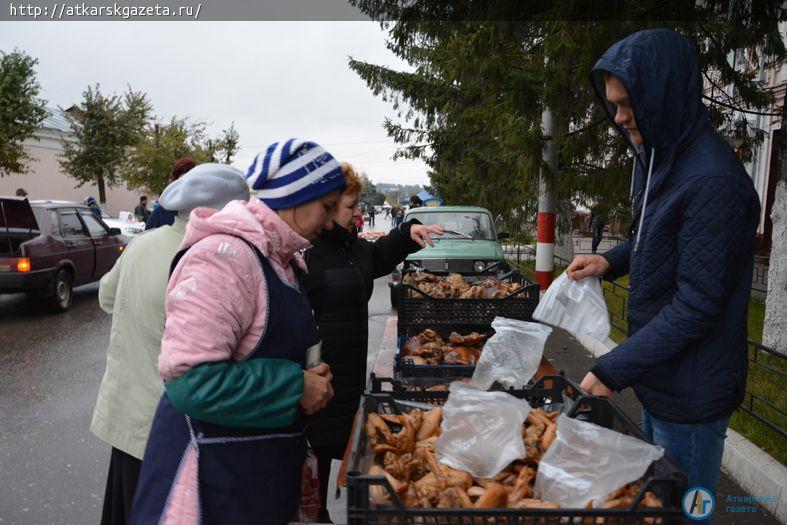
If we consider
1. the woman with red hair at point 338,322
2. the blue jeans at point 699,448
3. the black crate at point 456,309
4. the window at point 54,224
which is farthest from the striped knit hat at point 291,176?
the window at point 54,224

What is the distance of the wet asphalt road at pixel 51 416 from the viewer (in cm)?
389

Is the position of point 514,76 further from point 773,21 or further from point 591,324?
point 591,324

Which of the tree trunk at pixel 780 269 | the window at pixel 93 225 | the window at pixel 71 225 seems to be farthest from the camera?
the window at pixel 93 225

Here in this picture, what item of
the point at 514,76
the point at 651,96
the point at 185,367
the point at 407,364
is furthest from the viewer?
the point at 514,76

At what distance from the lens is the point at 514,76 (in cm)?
715

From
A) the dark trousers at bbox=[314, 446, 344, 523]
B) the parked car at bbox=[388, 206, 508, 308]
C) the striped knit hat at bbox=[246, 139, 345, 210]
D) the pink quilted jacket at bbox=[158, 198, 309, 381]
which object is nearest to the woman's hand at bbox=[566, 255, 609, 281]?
the striped knit hat at bbox=[246, 139, 345, 210]

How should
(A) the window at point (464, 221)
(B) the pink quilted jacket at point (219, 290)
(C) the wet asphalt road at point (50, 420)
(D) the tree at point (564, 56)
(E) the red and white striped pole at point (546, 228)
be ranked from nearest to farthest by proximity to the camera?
1. (B) the pink quilted jacket at point (219, 290)
2. (C) the wet asphalt road at point (50, 420)
3. (D) the tree at point (564, 56)
4. (E) the red and white striped pole at point (546, 228)
5. (A) the window at point (464, 221)

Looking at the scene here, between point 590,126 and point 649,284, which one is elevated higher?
point 590,126

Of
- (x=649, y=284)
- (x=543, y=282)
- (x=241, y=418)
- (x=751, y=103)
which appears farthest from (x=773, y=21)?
(x=241, y=418)

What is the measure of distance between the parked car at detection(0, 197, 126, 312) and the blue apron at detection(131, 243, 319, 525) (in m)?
9.29

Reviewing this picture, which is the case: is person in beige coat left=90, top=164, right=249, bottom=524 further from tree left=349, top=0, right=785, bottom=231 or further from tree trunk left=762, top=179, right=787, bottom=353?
tree trunk left=762, top=179, right=787, bottom=353

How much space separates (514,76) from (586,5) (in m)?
1.72

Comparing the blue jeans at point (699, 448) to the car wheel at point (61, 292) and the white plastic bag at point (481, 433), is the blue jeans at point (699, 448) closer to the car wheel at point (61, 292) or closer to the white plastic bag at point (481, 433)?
the white plastic bag at point (481, 433)

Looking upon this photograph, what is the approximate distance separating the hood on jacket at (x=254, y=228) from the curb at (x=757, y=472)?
3.40 metres
